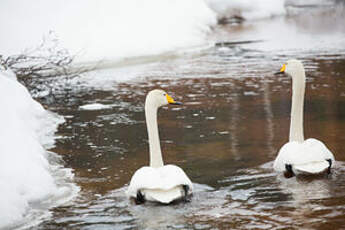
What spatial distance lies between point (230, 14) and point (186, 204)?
26766 mm

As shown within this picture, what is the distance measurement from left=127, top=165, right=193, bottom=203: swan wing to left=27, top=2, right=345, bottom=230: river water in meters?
0.13

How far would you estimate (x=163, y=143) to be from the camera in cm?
999

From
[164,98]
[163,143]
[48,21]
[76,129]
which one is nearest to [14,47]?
[48,21]

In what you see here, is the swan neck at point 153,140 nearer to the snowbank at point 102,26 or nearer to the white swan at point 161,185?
the white swan at point 161,185

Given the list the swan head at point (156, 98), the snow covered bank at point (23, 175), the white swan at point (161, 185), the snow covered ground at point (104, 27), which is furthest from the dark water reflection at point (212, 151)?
the snow covered ground at point (104, 27)

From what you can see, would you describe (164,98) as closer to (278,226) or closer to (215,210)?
(215,210)

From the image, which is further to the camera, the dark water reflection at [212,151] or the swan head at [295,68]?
the swan head at [295,68]

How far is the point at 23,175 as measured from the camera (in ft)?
24.0

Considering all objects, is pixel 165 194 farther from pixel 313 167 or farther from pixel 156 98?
pixel 313 167

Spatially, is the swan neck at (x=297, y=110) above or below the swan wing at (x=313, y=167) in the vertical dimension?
above

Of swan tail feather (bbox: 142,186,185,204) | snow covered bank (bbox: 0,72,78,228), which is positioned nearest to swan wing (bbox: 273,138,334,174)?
swan tail feather (bbox: 142,186,185,204)

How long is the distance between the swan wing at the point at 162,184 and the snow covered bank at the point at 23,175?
1034 millimetres

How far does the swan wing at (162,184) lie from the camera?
672 cm

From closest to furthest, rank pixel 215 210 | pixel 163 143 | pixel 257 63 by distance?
pixel 215 210 → pixel 163 143 → pixel 257 63
